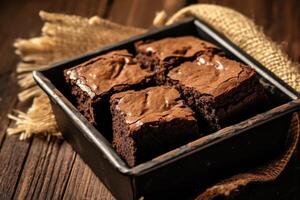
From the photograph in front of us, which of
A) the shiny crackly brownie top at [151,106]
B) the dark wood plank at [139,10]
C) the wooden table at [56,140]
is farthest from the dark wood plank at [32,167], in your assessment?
the dark wood plank at [139,10]

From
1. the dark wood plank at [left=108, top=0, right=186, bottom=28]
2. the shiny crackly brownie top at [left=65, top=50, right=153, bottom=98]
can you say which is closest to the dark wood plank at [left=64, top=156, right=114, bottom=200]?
the shiny crackly brownie top at [left=65, top=50, right=153, bottom=98]

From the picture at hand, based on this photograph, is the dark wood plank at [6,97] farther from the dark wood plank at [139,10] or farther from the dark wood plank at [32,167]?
the dark wood plank at [139,10]

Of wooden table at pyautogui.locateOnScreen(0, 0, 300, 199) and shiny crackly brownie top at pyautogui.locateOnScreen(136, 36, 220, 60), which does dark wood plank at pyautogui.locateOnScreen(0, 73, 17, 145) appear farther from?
shiny crackly brownie top at pyautogui.locateOnScreen(136, 36, 220, 60)

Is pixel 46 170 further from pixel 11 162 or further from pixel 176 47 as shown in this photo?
pixel 176 47

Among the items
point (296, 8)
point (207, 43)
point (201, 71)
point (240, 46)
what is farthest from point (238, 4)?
point (201, 71)

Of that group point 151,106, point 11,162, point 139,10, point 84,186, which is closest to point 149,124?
point 151,106

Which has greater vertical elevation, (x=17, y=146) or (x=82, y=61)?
(x=82, y=61)

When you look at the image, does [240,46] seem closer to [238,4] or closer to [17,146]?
[238,4]
